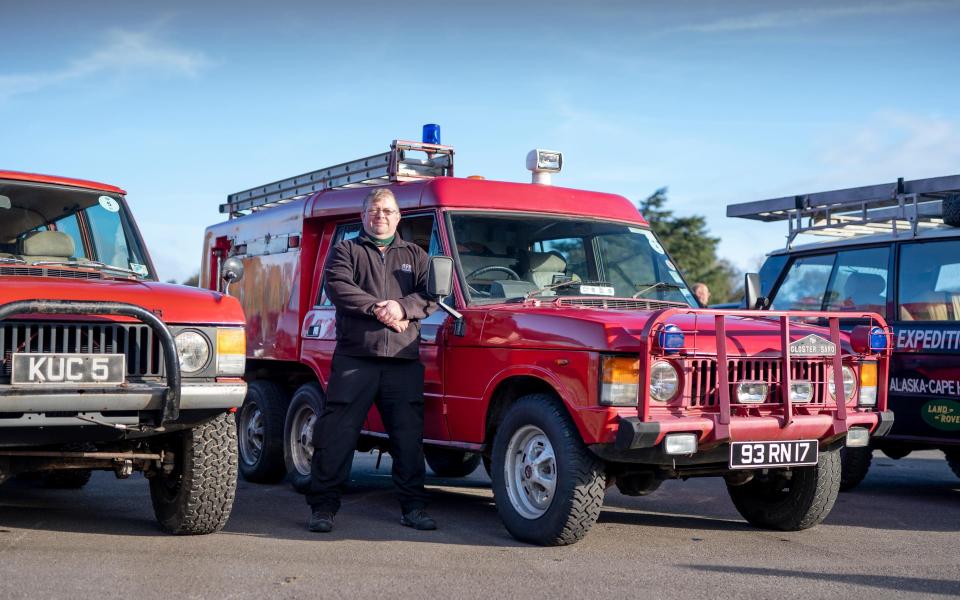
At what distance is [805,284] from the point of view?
9.62 metres

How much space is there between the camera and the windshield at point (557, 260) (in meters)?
7.15

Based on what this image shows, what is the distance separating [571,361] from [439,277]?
1000mm

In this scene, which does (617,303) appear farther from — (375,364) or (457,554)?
(457,554)

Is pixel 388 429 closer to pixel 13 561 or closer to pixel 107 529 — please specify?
pixel 107 529

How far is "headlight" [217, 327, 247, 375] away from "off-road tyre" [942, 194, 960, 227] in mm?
5425

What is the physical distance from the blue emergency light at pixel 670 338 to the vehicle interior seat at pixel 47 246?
147 inches

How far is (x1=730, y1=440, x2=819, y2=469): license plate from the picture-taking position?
5965mm

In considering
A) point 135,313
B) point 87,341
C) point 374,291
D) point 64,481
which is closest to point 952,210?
point 374,291

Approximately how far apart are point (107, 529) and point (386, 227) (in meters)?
2.49

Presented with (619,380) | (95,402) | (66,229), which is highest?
(66,229)

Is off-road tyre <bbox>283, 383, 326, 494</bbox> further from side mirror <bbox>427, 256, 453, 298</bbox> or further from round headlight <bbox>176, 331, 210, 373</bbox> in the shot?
round headlight <bbox>176, 331, 210, 373</bbox>

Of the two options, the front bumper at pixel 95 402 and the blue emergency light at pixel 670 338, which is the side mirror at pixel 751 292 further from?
the front bumper at pixel 95 402

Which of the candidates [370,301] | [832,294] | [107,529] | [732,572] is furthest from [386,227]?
[832,294]

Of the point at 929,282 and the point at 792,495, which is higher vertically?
the point at 929,282
